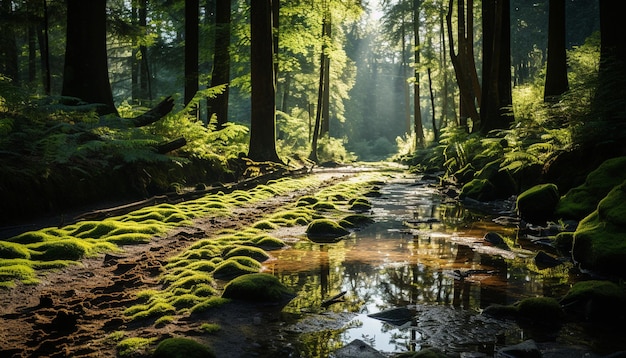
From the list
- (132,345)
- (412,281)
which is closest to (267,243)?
(412,281)

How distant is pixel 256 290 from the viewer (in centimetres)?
519

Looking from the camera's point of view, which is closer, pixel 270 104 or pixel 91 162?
pixel 91 162

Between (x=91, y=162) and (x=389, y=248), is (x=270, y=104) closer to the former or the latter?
(x=91, y=162)

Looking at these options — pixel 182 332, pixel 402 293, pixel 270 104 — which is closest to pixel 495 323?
pixel 402 293

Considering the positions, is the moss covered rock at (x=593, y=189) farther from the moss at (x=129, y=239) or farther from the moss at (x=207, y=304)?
the moss at (x=129, y=239)

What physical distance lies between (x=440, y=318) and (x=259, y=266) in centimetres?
274

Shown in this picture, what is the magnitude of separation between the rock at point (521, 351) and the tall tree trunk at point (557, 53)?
12.0m

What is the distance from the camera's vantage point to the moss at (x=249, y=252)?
6929mm

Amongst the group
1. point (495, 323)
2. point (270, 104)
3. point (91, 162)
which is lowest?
point (495, 323)

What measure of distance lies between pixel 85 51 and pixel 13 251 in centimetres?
779

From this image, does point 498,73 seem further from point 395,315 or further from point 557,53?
point 395,315

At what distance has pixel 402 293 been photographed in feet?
17.7

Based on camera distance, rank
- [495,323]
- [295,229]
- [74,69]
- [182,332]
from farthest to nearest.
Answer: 1. [74,69]
2. [295,229]
3. [495,323]
4. [182,332]

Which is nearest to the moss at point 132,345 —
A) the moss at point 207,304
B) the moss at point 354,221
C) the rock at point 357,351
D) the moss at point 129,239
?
the moss at point 207,304
